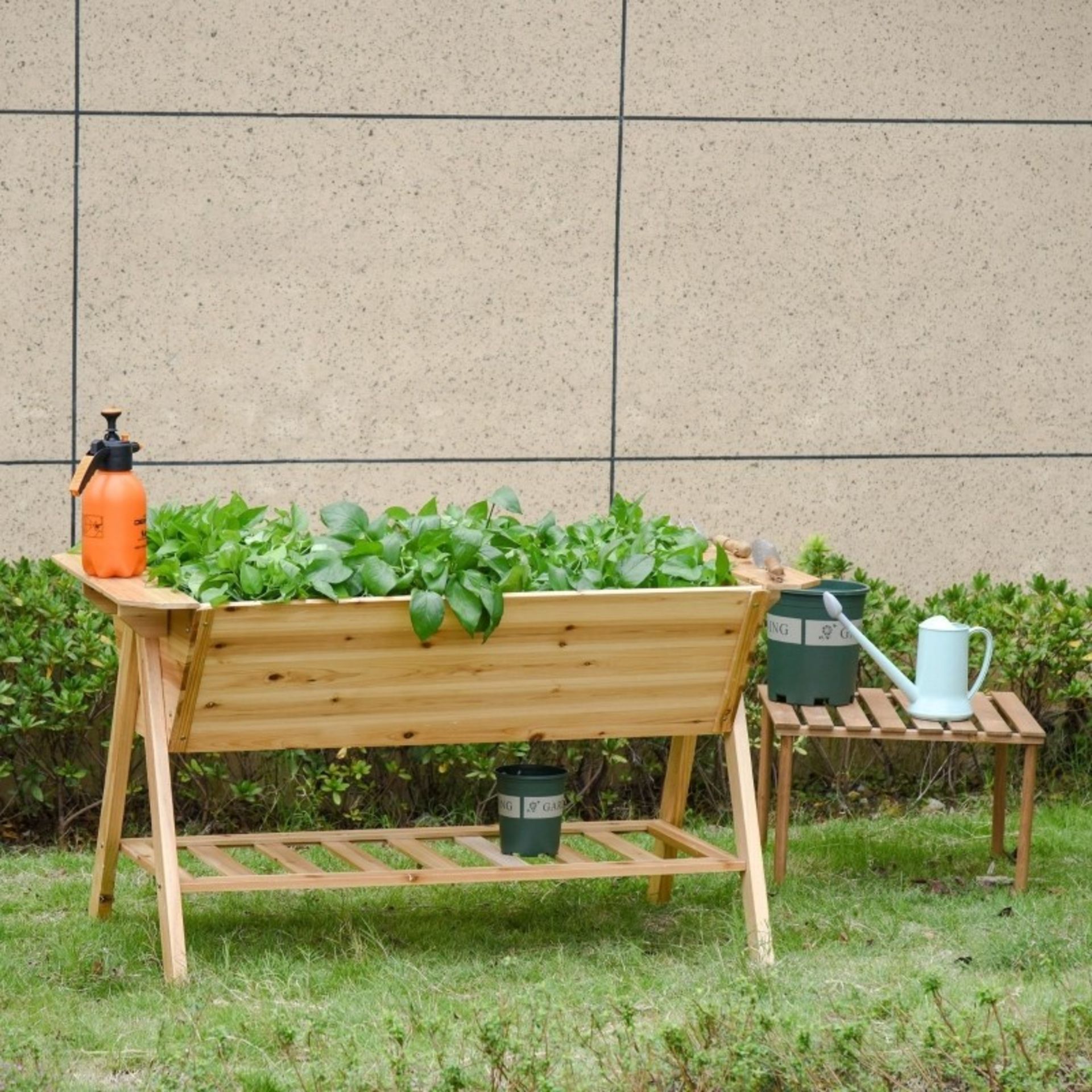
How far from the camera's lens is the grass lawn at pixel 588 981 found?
348cm

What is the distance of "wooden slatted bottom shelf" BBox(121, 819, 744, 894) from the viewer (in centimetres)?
437

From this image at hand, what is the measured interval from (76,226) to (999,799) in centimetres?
324

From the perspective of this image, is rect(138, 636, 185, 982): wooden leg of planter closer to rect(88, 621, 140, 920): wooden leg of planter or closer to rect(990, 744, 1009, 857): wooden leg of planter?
rect(88, 621, 140, 920): wooden leg of planter

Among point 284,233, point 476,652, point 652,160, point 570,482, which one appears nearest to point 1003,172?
point 652,160

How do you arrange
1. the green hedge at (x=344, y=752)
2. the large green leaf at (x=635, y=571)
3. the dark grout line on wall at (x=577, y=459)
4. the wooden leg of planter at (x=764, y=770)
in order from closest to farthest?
the large green leaf at (x=635, y=571) < the wooden leg of planter at (x=764, y=770) < the green hedge at (x=344, y=752) < the dark grout line on wall at (x=577, y=459)

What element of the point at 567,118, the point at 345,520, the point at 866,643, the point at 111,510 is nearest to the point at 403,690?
the point at 345,520

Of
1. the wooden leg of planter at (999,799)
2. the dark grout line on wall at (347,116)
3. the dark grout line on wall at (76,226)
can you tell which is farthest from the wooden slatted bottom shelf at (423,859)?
the dark grout line on wall at (347,116)

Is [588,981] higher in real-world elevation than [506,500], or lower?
lower

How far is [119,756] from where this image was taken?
15.4 feet

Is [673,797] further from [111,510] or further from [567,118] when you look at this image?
[567,118]

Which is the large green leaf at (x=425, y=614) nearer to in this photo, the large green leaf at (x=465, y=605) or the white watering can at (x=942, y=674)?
the large green leaf at (x=465, y=605)

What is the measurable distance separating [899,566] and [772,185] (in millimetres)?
1346

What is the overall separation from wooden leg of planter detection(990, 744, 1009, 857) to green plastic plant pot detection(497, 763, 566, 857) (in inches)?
55.1

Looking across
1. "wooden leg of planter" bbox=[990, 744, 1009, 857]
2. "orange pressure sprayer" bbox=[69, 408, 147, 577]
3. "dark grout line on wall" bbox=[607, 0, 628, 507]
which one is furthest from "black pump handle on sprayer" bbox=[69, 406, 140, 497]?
"wooden leg of planter" bbox=[990, 744, 1009, 857]
